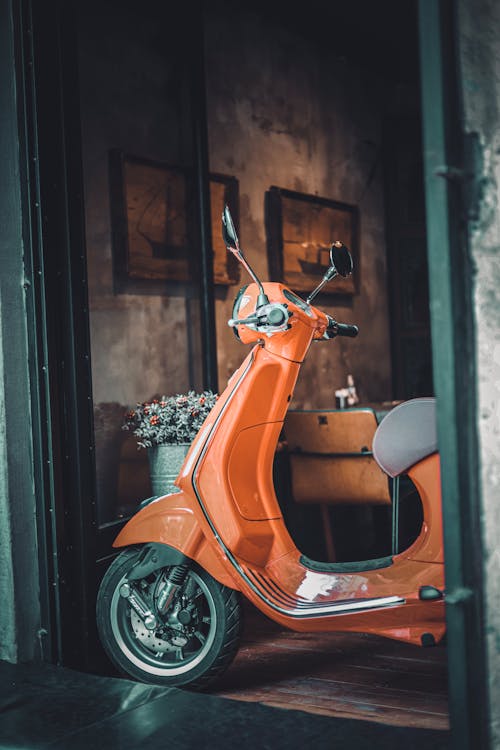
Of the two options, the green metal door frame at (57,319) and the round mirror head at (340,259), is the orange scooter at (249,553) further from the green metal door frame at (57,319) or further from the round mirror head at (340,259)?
the green metal door frame at (57,319)

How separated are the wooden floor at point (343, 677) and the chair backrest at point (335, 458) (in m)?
0.86

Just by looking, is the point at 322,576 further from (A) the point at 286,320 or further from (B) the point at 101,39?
(B) the point at 101,39

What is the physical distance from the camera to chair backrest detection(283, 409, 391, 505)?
4.04 m

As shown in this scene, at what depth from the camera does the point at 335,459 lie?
412cm

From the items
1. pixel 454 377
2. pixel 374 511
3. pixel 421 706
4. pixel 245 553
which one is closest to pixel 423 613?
pixel 421 706

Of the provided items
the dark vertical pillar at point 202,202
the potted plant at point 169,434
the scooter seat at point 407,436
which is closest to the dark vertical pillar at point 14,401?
the potted plant at point 169,434

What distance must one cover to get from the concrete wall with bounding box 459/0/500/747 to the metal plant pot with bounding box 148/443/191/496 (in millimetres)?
1905

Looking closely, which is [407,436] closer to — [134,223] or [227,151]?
[134,223]

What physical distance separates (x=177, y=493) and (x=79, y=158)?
1.25 metres

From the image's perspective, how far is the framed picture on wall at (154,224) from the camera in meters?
4.05

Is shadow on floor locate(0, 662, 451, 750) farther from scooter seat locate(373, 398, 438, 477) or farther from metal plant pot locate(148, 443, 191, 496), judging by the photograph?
metal plant pot locate(148, 443, 191, 496)

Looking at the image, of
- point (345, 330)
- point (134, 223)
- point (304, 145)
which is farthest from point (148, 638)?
point (304, 145)

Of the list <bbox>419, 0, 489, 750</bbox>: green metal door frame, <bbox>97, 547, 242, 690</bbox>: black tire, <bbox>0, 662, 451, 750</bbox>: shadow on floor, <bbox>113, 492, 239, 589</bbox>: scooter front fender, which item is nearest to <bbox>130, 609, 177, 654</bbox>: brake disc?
<bbox>97, 547, 242, 690</bbox>: black tire

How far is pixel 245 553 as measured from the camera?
273 cm
